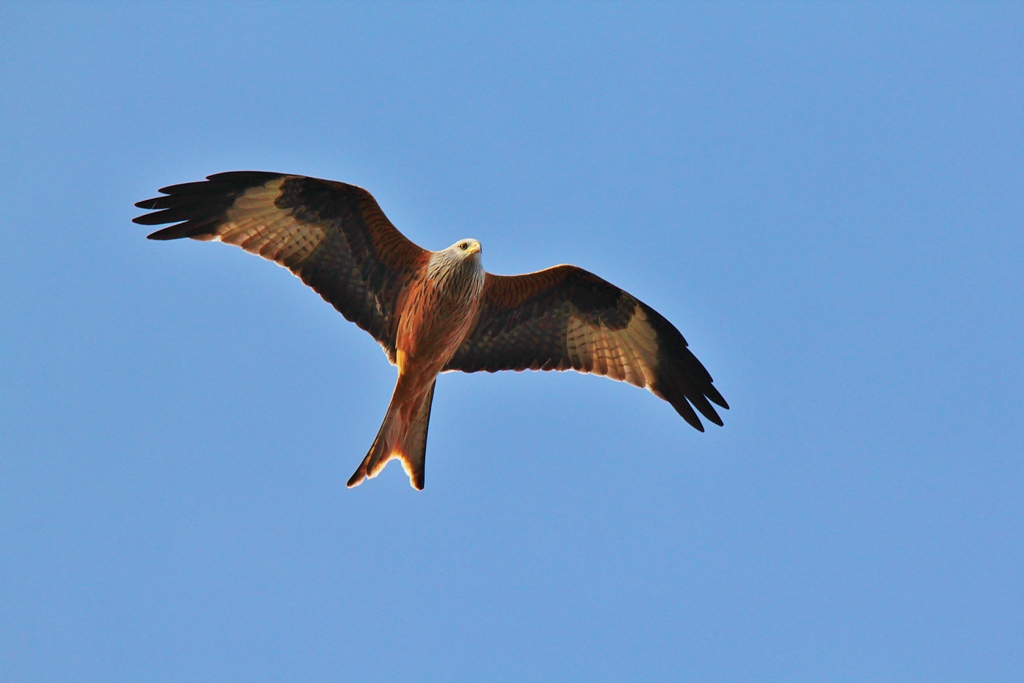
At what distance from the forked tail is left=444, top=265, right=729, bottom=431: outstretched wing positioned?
81cm

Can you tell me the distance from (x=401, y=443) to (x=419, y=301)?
1.57 m

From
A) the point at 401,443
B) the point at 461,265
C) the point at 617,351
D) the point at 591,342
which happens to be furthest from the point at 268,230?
the point at 617,351

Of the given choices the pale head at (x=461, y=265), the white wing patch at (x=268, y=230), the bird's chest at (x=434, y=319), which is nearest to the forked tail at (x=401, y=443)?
the bird's chest at (x=434, y=319)

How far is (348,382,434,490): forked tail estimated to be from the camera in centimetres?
1164

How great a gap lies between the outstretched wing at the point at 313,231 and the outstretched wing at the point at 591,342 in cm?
115

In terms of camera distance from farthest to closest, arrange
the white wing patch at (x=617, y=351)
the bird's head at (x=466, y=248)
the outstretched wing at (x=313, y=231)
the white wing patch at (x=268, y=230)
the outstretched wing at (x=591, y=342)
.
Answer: the white wing patch at (x=617, y=351) < the outstretched wing at (x=591, y=342) < the white wing patch at (x=268, y=230) < the outstretched wing at (x=313, y=231) < the bird's head at (x=466, y=248)

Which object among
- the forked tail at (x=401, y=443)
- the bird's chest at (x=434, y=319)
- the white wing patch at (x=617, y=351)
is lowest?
the forked tail at (x=401, y=443)

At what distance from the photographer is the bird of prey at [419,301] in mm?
11484

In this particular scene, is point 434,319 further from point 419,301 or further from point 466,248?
point 466,248

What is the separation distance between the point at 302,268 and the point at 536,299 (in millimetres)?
2650

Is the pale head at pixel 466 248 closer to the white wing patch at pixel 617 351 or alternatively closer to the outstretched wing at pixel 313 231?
the outstretched wing at pixel 313 231

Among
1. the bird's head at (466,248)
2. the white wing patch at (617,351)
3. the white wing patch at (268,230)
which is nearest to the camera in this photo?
the bird's head at (466,248)

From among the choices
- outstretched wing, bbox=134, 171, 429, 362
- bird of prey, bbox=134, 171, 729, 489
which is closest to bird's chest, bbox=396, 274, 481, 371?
bird of prey, bbox=134, 171, 729, 489

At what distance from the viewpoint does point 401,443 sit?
11.8 m
